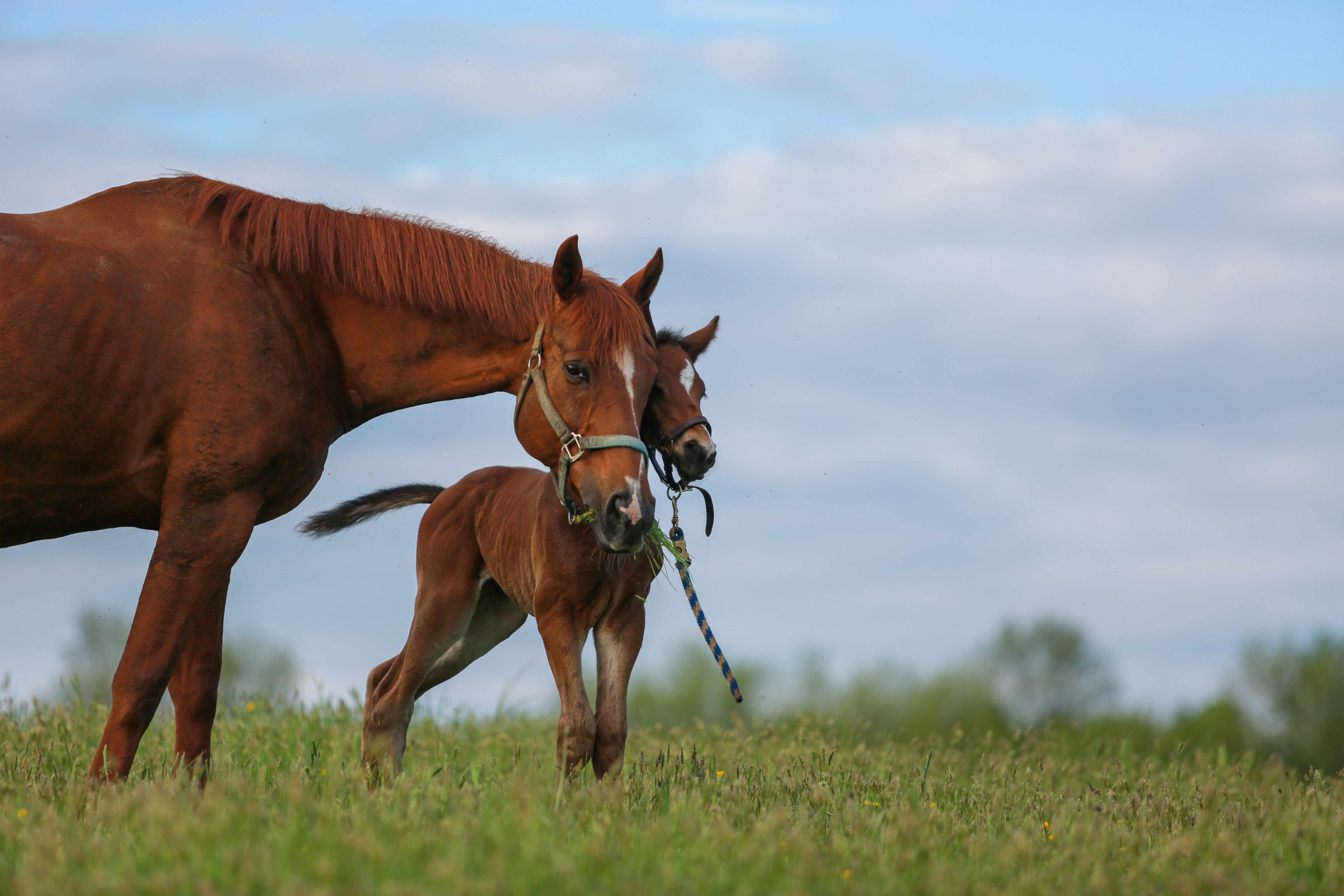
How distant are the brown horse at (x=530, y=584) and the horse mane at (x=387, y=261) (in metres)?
0.95

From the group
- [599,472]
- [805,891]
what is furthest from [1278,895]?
[599,472]

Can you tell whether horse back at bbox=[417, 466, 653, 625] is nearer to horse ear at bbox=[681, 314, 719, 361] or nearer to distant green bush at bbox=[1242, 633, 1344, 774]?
horse ear at bbox=[681, 314, 719, 361]

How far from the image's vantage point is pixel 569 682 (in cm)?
566

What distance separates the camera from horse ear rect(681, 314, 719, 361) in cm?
683

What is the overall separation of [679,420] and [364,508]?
260 cm

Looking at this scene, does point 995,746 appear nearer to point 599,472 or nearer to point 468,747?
point 468,747

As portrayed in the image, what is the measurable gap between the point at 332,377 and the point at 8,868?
264cm

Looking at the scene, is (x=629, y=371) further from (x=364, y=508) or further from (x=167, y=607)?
(x=364, y=508)

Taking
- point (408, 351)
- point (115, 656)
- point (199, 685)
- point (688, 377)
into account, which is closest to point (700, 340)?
point (688, 377)

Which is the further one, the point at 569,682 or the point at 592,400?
the point at 569,682

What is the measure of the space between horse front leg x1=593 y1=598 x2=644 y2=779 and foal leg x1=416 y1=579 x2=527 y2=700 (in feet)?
4.37

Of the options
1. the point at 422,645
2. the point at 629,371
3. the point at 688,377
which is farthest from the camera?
the point at 422,645

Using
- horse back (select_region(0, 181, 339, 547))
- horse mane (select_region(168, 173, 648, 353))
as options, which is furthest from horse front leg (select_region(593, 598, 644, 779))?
horse back (select_region(0, 181, 339, 547))

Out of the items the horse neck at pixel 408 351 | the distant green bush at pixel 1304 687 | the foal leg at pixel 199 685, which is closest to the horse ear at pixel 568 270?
the horse neck at pixel 408 351
